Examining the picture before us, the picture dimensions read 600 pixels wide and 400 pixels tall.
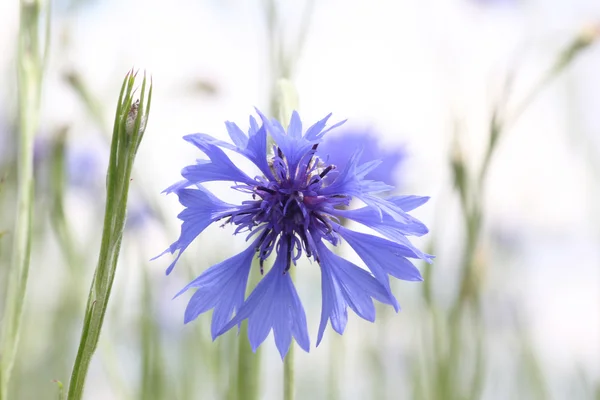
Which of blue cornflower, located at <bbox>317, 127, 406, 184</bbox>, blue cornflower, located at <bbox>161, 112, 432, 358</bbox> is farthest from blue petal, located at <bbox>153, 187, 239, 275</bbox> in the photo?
blue cornflower, located at <bbox>317, 127, 406, 184</bbox>

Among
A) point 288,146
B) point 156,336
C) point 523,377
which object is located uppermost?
point 288,146

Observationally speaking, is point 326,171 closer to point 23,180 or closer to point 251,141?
point 251,141

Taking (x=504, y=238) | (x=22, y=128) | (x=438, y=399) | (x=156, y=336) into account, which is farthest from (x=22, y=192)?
(x=504, y=238)

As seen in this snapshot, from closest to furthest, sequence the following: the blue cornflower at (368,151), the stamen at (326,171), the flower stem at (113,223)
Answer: the flower stem at (113,223) < the stamen at (326,171) < the blue cornflower at (368,151)

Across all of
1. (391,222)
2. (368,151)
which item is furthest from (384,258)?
(368,151)

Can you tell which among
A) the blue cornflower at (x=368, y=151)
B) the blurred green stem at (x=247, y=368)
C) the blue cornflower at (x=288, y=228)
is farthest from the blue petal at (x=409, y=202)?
the blue cornflower at (x=368, y=151)

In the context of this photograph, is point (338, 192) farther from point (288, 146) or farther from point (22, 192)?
point (22, 192)

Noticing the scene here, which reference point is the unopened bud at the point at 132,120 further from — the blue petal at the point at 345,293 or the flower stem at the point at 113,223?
the blue petal at the point at 345,293
